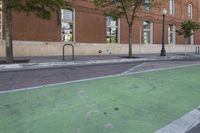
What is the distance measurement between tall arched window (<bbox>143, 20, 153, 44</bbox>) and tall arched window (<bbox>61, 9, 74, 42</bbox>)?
1113cm

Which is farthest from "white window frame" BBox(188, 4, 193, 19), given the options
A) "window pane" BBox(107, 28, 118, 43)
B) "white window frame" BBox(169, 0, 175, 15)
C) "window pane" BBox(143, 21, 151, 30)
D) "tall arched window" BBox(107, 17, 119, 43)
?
"window pane" BBox(107, 28, 118, 43)

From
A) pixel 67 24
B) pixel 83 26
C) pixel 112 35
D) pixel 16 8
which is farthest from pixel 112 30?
pixel 16 8

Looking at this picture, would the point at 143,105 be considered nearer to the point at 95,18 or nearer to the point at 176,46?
the point at 95,18

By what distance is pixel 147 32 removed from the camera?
3391cm

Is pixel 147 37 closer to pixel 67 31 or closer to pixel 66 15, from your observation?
pixel 67 31

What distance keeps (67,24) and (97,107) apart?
19542 millimetres

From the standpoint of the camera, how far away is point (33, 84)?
30.1 feet

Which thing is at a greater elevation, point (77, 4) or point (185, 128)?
point (77, 4)

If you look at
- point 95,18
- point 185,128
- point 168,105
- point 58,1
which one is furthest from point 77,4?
point 185,128

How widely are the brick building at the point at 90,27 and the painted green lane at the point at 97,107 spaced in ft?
45.1

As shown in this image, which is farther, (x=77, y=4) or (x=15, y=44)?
(x=77, y=4)

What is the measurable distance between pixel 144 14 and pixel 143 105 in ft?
89.7

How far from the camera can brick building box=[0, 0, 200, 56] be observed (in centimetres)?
2186

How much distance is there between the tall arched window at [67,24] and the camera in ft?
81.0
